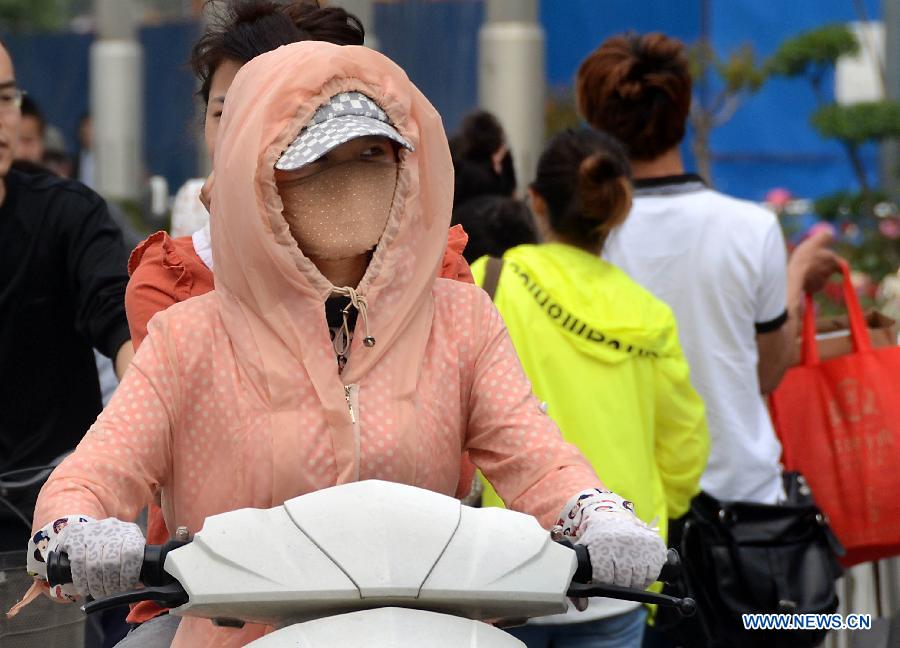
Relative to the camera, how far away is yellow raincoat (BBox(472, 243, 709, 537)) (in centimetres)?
448

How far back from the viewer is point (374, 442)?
106 inches

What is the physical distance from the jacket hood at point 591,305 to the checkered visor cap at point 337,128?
1.77 m

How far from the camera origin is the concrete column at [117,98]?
910 inches

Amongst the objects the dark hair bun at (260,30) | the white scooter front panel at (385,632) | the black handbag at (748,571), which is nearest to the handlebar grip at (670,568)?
the white scooter front panel at (385,632)

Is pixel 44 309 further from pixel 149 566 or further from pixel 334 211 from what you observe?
pixel 149 566

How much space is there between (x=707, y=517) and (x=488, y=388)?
2.37 metres

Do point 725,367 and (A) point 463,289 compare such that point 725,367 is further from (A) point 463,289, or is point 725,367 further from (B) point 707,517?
(A) point 463,289

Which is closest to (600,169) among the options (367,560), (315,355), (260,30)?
(260,30)

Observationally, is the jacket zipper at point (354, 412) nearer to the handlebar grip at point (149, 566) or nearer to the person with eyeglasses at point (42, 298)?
the handlebar grip at point (149, 566)

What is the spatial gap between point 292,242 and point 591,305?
194 centimetres

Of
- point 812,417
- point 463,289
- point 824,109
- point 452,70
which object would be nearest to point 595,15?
point 452,70

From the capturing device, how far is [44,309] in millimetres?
4195

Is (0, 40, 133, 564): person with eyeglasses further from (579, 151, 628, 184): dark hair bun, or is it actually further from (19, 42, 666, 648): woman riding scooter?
(19, 42, 666, 648): woman riding scooter

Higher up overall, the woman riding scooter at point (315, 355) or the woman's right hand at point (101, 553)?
the woman riding scooter at point (315, 355)
